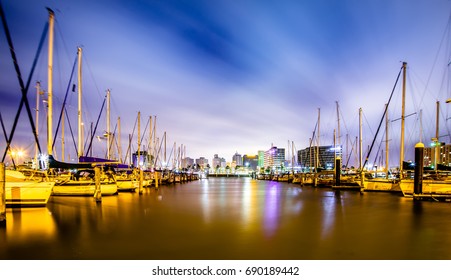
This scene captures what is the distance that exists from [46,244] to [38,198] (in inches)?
501

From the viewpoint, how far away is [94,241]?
44.8 ft

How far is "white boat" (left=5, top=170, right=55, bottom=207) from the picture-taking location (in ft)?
74.7

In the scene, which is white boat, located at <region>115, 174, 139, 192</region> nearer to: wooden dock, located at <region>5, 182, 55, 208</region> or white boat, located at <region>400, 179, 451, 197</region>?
wooden dock, located at <region>5, 182, 55, 208</region>

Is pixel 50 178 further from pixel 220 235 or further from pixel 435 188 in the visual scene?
pixel 435 188

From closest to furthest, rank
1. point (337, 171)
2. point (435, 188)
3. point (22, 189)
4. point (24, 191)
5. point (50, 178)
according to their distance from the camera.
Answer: point (22, 189) → point (24, 191) → point (50, 178) → point (435, 188) → point (337, 171)

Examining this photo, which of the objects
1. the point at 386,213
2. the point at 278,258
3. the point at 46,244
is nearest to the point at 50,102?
the point at 46,244

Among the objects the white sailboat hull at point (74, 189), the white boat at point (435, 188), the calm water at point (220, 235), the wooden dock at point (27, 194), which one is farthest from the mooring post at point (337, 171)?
the wooden dock at point (27, 194)

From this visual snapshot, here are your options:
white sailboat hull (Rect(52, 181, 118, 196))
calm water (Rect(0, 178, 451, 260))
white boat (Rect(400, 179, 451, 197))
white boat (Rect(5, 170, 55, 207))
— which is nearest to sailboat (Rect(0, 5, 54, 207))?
white boat (Rect(5, 170, 55, 207))

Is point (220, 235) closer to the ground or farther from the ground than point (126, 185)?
farther from the ground

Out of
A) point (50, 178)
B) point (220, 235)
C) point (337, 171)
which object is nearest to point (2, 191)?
point (220, 235)

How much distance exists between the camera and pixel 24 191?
2322 centimetres

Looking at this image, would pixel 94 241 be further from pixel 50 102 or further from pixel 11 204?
pixel 50 102

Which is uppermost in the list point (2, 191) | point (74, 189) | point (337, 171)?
point (2, 191)
